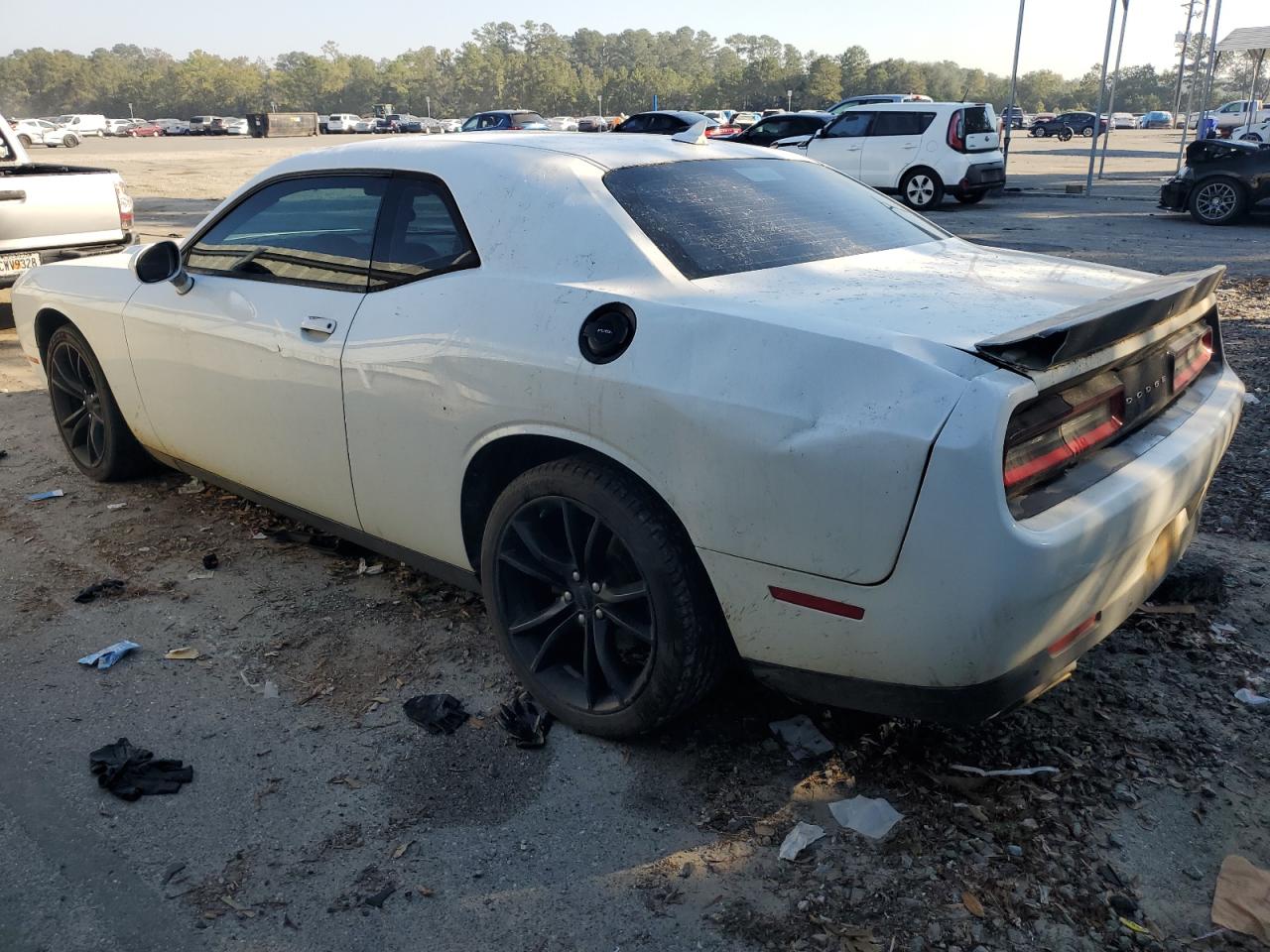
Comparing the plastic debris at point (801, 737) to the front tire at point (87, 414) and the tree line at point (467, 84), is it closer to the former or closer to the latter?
the front tire at point (87, 414)

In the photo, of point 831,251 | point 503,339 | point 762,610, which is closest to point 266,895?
point 762,610

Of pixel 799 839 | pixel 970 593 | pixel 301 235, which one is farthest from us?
pixel 301 235

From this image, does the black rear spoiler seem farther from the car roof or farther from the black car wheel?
the black car wheel

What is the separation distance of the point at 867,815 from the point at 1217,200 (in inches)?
591

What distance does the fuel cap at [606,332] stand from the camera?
258 centimetres

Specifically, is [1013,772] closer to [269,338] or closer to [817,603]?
[817,603]

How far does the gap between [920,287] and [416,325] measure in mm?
1480

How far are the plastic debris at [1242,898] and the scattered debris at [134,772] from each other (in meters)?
2.60

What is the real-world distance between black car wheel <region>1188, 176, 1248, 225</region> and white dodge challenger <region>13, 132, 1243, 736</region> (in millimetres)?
13080

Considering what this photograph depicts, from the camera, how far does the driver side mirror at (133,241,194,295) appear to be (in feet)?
13.2

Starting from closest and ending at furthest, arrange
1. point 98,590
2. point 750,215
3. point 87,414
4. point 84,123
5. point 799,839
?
point 799,839 → point 750,215 → point 98,590 → point 87,414 → point 84,123

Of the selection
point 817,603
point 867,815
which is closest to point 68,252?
point 817,603

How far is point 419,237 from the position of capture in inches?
128

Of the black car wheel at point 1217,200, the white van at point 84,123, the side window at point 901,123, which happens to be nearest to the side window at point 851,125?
the side window at point 901,123
